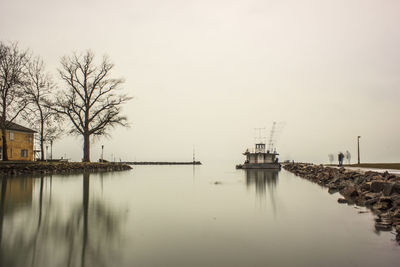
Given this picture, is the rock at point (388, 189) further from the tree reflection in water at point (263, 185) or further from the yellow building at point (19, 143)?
the yellow building at point (19, 143)

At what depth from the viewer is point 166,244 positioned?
22.7 ft

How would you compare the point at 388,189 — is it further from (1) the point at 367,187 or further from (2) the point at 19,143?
(2) the point at 19,143

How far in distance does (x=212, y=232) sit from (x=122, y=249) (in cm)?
270

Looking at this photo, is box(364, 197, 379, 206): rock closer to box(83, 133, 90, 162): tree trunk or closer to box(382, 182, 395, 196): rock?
box(382, 182, 395, 196): rock

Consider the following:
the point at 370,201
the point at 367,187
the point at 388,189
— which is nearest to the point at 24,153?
the point at 367,187

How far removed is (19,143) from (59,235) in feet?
153

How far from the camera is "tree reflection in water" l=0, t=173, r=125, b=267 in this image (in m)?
5.68

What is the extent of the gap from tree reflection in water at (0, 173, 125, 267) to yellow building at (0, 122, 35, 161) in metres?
38.8

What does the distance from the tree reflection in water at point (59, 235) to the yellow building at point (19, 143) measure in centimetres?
3880

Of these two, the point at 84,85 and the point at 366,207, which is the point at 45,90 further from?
the point at 366,207

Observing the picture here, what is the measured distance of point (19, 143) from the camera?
47531 millimetres

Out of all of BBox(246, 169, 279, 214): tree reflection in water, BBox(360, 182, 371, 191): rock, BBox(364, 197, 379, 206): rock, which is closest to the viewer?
BBox(364, 197, 379, 206): rock

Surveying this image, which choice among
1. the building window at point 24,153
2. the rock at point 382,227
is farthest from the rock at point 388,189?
the building window at point 24,153

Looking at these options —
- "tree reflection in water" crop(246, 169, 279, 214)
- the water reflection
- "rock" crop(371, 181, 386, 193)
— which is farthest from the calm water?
the water reflection
